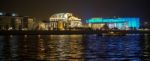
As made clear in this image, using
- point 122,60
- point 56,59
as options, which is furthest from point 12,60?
point 122,60

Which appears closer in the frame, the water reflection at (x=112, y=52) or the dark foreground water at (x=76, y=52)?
the water reflection at (x=112, y=52)

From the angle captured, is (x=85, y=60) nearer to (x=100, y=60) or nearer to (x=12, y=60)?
(x=100, y=60)

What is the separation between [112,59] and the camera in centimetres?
4200

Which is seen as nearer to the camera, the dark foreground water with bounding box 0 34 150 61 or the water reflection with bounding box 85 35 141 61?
the water reflection with bounding box 85 35 141 61

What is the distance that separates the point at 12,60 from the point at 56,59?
4080 millimetres

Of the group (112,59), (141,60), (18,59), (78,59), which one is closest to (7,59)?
(18,59)

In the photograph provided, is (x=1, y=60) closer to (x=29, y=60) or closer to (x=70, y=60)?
(x=29, y=60)

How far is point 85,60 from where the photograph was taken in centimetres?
4128

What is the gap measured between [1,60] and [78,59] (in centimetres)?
707

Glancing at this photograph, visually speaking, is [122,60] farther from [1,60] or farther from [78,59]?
[1,60]

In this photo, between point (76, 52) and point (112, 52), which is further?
point (76, 52)

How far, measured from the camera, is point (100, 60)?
40844 mm

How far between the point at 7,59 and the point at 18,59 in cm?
112

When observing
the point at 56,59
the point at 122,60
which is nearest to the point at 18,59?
the point at 56,59
